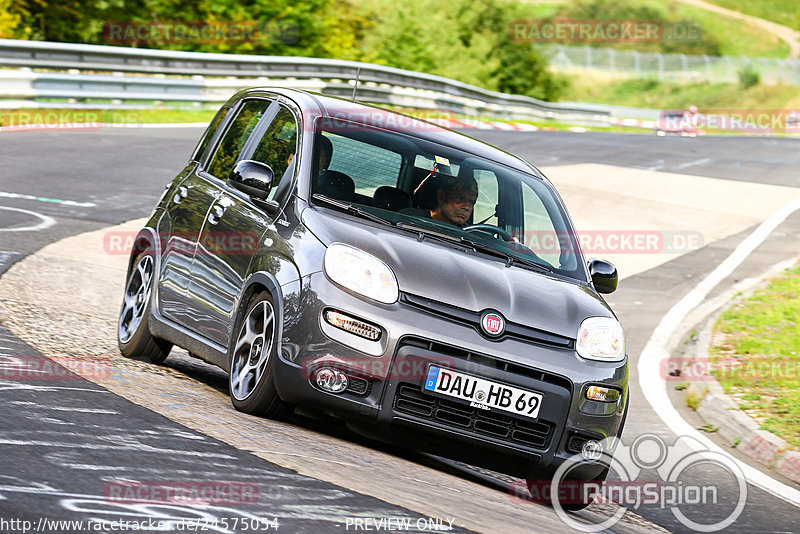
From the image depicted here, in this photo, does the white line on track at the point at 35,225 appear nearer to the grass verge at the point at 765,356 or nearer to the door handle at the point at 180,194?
the door handle at the point at 180,194

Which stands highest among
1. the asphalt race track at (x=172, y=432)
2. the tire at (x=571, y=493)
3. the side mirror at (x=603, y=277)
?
the side mirror at (x=603, y=277)

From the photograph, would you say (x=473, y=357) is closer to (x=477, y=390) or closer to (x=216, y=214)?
(x=477, y=390)

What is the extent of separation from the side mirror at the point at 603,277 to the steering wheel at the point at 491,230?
558 mm

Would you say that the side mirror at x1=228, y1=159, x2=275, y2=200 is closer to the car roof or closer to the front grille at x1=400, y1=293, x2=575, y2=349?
the car roof

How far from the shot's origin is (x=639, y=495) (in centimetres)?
677

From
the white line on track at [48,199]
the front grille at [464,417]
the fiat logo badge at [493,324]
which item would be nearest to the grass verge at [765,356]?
the front grille at [464,417]

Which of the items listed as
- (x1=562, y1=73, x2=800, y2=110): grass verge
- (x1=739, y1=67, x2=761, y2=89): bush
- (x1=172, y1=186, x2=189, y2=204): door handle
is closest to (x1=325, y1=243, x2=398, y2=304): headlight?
(x1=172, y1=186, x2=189, y2=204): door handle

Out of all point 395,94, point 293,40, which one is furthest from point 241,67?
point 293,40

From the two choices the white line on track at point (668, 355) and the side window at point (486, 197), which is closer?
the side window at point (486, 197)

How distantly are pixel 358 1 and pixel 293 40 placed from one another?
79.2 ft

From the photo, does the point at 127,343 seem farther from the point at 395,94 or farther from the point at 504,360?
the point at 395,94

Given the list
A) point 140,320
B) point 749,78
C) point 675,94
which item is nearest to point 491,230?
point 140,320

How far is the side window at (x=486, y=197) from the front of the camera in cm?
685

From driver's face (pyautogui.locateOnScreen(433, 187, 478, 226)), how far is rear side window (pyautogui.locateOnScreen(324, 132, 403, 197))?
0.97 ft
